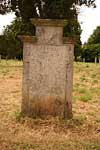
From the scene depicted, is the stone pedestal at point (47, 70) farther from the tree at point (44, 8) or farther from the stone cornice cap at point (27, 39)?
the tree at point (44, 8)

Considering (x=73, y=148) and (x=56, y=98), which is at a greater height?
(x=56, y=98)

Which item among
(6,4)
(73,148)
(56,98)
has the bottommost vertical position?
(73,148)

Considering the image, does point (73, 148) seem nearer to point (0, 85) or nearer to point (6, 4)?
point (0, 85)

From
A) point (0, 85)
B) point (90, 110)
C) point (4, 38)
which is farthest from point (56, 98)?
point (4, 38)

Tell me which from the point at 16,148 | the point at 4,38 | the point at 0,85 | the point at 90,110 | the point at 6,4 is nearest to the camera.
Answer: the point at 16,148

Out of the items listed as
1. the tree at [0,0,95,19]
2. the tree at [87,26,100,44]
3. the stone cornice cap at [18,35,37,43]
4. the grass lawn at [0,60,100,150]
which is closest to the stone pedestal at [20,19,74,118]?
the stone cornice cap at [18,35,37,43]

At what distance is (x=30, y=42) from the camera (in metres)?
9.27

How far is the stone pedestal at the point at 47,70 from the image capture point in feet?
30.5

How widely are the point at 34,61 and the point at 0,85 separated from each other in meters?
6.20

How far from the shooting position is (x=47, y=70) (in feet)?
Result: 30.6

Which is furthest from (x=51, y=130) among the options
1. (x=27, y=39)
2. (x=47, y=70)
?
(x=27, y=39)

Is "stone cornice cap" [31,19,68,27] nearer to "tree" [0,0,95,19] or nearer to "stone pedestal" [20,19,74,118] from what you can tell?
"stone pedestal" [20,19,74,118]

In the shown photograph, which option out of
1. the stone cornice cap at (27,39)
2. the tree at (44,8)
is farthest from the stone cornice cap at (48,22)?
the tree at (44,8)

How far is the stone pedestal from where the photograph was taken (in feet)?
30.5
